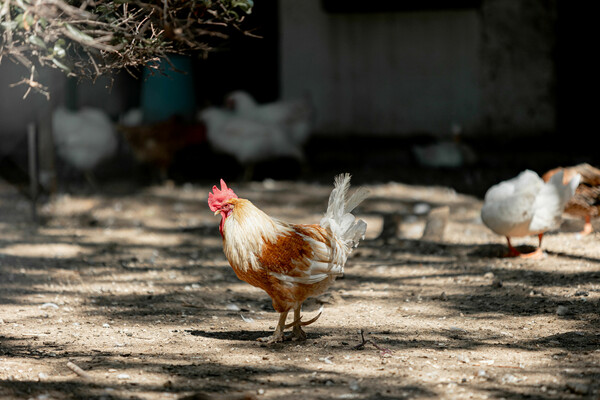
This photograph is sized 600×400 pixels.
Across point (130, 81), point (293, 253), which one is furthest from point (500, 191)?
point (130, 81)

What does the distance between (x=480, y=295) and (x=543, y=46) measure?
7675mm

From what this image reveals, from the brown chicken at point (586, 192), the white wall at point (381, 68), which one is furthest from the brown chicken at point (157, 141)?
the brown chicken at point (586, 192)

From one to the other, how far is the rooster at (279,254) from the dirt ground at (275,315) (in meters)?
0.33

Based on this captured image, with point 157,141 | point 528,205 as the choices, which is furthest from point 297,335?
point 157,141

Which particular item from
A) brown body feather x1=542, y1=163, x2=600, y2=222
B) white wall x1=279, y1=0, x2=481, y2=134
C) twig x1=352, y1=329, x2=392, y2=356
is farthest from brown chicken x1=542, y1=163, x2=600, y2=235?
white wall x1=279, y1=0, x2=481, y2=134

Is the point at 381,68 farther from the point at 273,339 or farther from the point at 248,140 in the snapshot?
the point at 273,339

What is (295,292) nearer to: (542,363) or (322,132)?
(542,363)

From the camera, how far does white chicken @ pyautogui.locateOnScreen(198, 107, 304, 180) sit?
10141 millimetres

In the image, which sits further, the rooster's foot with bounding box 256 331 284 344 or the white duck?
the white duck

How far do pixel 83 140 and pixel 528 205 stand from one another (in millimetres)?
5949

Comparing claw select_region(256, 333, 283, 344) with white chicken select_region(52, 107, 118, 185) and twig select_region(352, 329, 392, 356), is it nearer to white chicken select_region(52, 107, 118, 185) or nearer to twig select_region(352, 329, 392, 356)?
twig select_region(352, 329, 392, 356)

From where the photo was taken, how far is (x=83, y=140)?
31.1 feet

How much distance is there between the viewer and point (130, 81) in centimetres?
1277

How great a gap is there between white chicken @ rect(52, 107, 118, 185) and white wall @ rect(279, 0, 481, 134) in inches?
149
